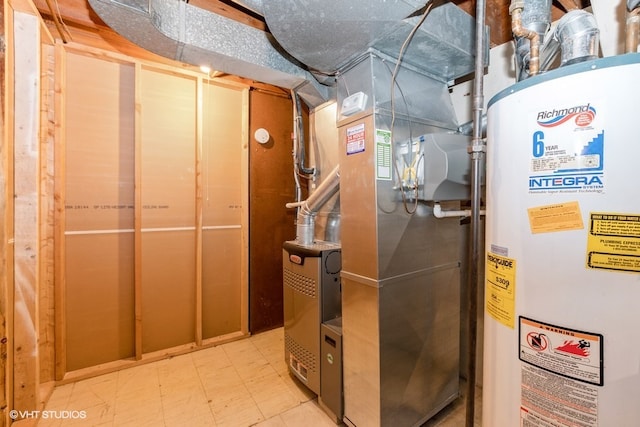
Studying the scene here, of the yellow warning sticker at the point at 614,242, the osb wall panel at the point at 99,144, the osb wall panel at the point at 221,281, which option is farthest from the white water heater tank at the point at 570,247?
the osb wall panel at the point at 99,144

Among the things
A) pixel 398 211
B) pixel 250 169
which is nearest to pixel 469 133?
pixel 398 211

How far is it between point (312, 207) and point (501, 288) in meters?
1.26

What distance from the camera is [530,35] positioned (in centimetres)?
100

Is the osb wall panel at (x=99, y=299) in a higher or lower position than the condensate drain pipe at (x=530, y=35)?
lower

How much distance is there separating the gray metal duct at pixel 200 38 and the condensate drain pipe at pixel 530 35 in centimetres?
115

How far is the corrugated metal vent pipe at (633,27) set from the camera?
945 millimetres

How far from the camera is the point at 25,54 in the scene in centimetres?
163

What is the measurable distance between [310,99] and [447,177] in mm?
1214

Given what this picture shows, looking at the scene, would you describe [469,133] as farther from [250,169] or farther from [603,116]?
[250,169]

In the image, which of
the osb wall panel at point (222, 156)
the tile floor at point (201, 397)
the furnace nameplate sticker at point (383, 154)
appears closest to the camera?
the furnace nameplate sticker at point (383, 154)

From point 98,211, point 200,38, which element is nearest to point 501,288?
point 200,38

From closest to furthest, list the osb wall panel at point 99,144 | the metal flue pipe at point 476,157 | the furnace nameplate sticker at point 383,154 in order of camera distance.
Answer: the metal flue pipe at point 476,157 → the furnace nameplate sticker at point 383,154 → the osb wall panel at point 99,144

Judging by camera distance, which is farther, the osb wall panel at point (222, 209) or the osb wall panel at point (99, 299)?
the osb wall panel at point (222, 209)

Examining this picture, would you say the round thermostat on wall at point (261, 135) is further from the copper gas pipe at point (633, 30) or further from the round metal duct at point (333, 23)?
the copper gas pipe at point (633, 30)
